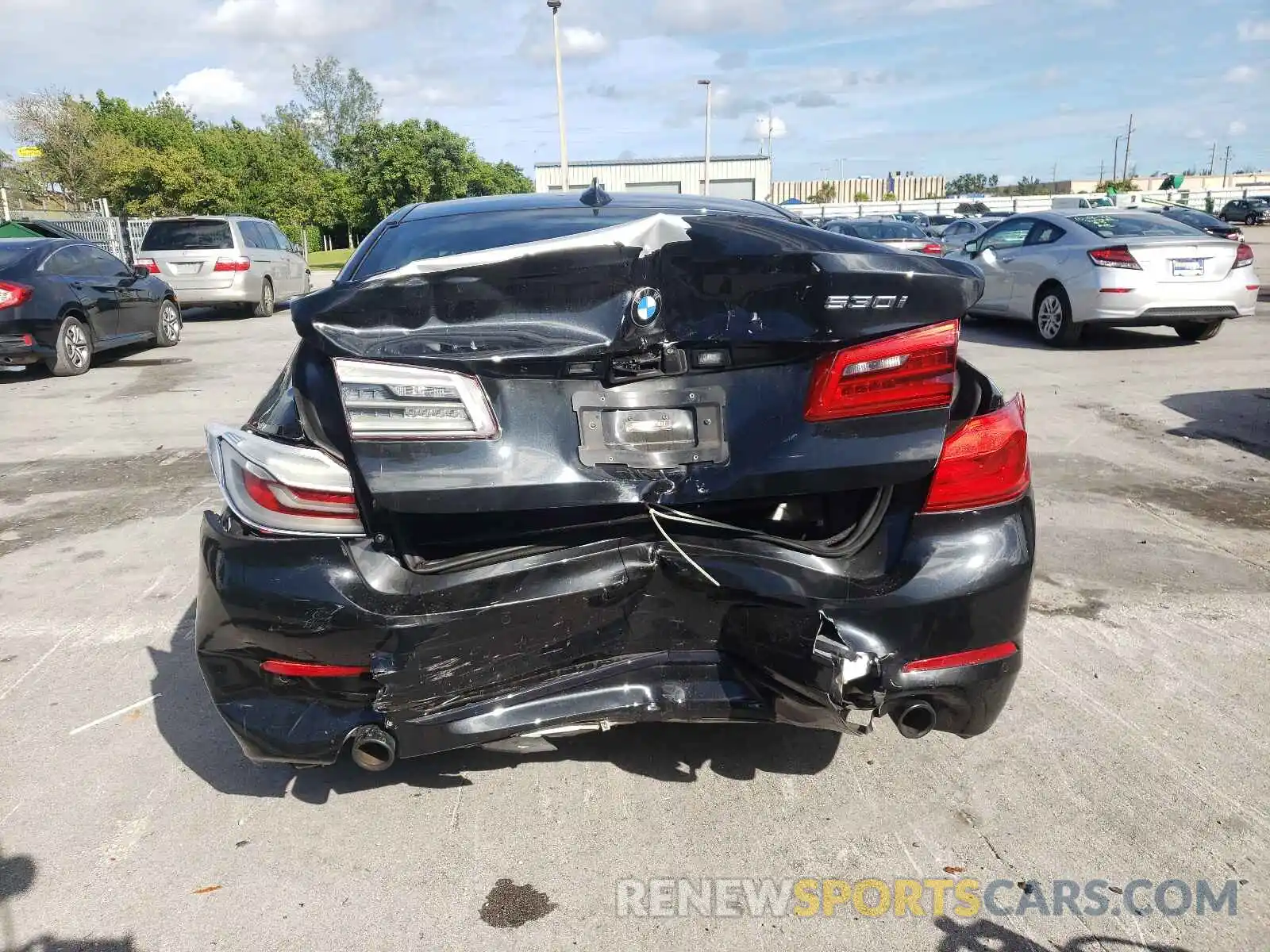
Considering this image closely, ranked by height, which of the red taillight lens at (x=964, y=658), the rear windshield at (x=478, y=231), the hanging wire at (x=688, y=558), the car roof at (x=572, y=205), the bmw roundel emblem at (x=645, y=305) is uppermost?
the car roof at (x=572, y=205)

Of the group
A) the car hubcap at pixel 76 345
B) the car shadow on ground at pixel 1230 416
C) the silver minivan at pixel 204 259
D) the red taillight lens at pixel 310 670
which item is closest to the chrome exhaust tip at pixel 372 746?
the red taillight lens at pixel 310 670

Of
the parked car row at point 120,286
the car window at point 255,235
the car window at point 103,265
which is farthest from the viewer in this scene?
the car window at point 255,235

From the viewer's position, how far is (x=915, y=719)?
8.52ft

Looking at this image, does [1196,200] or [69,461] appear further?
[1196,200]

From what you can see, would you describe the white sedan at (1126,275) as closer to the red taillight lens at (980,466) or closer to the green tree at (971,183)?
the red taillight lens at (980,466)

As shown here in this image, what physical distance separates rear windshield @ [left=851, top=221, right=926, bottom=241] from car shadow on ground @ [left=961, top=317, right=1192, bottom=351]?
4.54 m

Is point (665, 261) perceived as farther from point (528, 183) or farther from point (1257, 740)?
point (528, 183)

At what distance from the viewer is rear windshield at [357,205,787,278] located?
3312 millimetres

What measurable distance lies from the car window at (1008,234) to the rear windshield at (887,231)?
4.64 meters

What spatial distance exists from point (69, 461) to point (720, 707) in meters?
6.47

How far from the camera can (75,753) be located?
3236mm

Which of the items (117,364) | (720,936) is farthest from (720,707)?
(117,364)

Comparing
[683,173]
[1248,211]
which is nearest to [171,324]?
[1248,211]

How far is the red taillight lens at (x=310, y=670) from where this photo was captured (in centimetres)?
247
